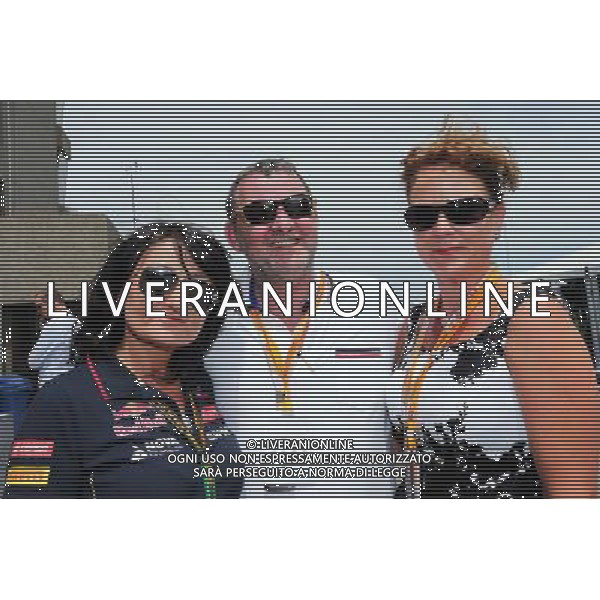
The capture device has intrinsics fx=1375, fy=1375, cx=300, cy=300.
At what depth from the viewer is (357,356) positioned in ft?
30.1

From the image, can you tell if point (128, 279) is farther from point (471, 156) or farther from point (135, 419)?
point (471, 156)

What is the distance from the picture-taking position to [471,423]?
9211 millimetres

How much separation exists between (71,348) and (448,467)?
268cm

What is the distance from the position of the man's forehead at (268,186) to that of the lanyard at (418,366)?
1289mm

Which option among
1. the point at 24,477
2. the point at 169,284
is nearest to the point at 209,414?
the point at 169,284

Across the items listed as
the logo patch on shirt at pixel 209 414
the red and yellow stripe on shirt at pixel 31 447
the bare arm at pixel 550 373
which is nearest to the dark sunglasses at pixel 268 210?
the logo patch on shirt at pixel 209 414

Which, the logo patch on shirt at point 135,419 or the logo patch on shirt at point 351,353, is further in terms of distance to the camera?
the logo patch on shirt at point 135,419

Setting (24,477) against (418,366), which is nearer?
(418,366)

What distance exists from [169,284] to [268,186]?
939mm

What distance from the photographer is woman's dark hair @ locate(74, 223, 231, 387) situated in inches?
364

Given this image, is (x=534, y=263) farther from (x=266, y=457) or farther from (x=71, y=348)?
(x=71, y=348)

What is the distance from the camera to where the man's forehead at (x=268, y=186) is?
30.2 ft

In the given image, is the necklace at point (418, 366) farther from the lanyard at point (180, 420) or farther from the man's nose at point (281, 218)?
the lanyard at point (180, 420)
